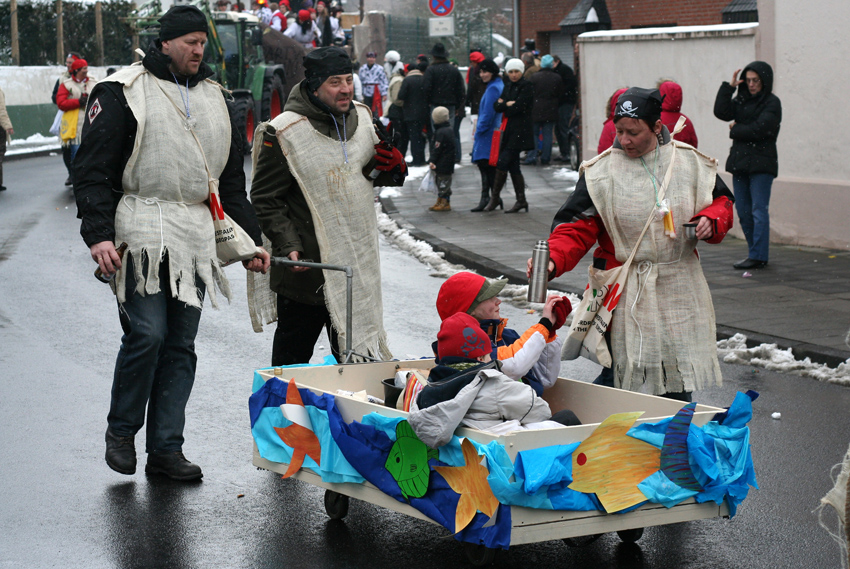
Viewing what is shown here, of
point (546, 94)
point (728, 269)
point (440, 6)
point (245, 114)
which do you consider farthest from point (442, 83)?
point (728, 269)

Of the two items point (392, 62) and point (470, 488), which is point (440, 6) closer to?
point (392, 62)

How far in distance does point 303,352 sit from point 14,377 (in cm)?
258

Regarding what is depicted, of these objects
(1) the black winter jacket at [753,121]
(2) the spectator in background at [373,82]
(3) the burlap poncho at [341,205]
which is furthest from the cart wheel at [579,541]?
(2) the spectator in background at [373,82]

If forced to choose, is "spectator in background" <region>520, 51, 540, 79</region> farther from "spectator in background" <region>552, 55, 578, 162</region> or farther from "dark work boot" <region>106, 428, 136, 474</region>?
"dark work boot" <region>106, 428, 136, 474</region>

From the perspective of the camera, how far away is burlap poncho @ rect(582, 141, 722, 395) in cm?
488

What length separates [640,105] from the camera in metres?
4.71

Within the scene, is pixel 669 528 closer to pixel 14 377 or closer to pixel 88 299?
pixel 14 377

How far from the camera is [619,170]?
4.94m

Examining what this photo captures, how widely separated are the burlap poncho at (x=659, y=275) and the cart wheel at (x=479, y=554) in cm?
113

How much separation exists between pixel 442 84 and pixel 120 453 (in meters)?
14.9

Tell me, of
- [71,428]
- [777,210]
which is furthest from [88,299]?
[777,210]

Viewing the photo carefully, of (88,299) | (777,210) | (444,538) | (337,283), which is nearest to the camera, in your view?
(444,538)

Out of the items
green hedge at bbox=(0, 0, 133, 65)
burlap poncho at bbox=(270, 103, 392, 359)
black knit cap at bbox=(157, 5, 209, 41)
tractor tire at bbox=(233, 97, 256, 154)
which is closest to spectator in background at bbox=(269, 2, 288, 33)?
green hedge at bbox=(0, 0, 133, 65)

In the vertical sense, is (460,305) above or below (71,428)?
above
